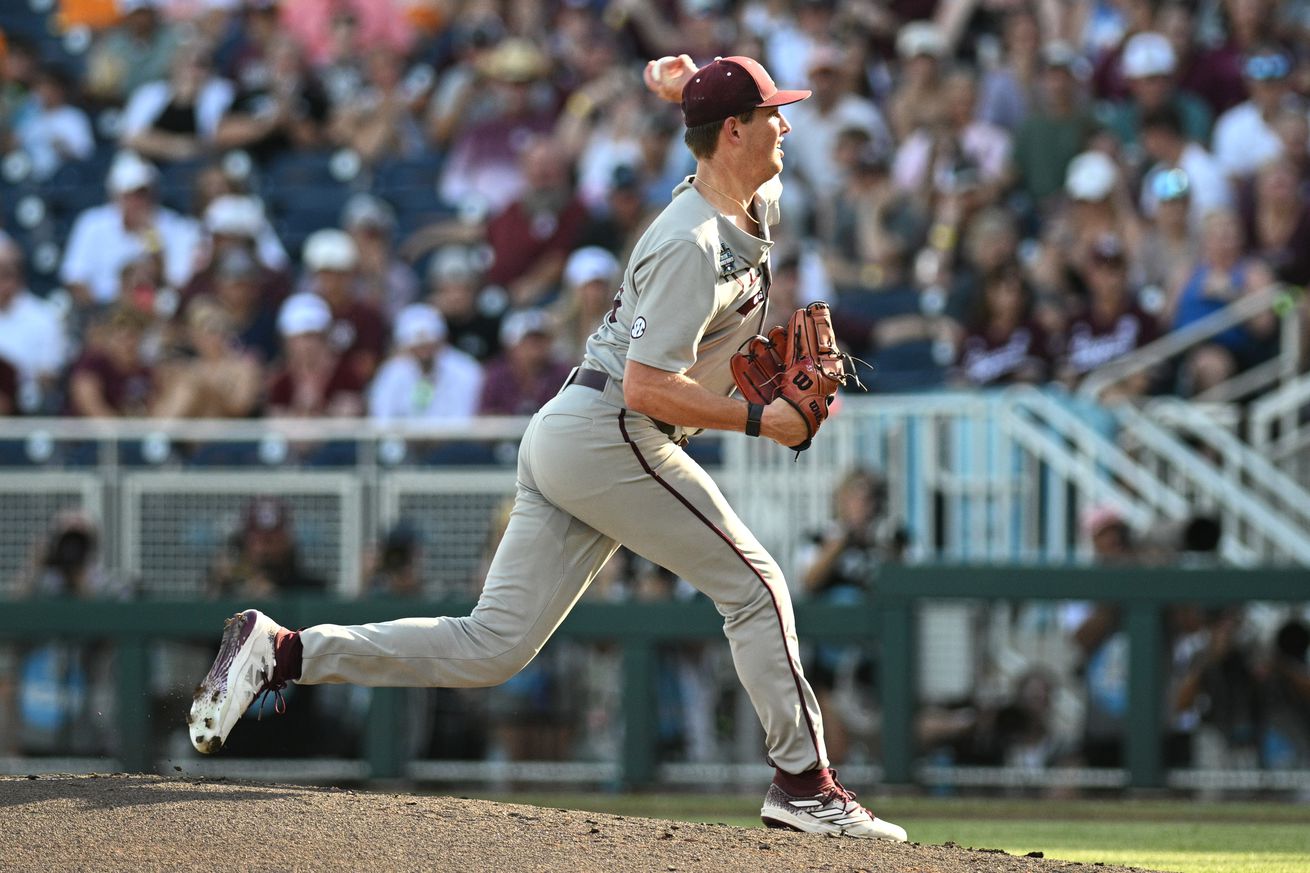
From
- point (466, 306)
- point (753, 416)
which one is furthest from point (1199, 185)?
point (753, 416)

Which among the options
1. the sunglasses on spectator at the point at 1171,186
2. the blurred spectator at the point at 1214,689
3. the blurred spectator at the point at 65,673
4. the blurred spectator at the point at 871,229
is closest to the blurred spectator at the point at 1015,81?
the blurred spectator at the point at 871,229

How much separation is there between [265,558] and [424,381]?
5.45 ft

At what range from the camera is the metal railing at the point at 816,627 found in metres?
9.15

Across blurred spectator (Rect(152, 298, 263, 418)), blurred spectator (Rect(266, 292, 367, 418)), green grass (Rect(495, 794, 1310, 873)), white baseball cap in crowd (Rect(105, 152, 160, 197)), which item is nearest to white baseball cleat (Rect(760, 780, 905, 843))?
green grass (Rect(495, 794, 1310, 873))

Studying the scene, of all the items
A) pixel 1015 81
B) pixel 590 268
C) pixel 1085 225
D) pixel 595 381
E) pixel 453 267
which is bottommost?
pixel 595 381

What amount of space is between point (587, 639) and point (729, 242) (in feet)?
14.9

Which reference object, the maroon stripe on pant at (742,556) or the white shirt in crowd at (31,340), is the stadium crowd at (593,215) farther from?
the maroon stripe on pant at (742,556)

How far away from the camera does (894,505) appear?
9602 millimetres

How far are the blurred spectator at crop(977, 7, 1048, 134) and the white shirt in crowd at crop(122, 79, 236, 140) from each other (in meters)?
5.73

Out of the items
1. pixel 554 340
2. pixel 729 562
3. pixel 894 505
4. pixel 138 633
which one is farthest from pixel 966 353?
pixel 729 562

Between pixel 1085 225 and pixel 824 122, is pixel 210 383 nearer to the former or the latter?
pixel 824 122

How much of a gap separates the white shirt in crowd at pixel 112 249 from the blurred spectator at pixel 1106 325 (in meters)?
6.11

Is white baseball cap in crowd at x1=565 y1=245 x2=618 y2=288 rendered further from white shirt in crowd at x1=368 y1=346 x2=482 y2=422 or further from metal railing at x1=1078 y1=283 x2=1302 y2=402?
metal railing at x1=1078 y1=283 x2=1302 y2=402

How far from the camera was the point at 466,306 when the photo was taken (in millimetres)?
12117
